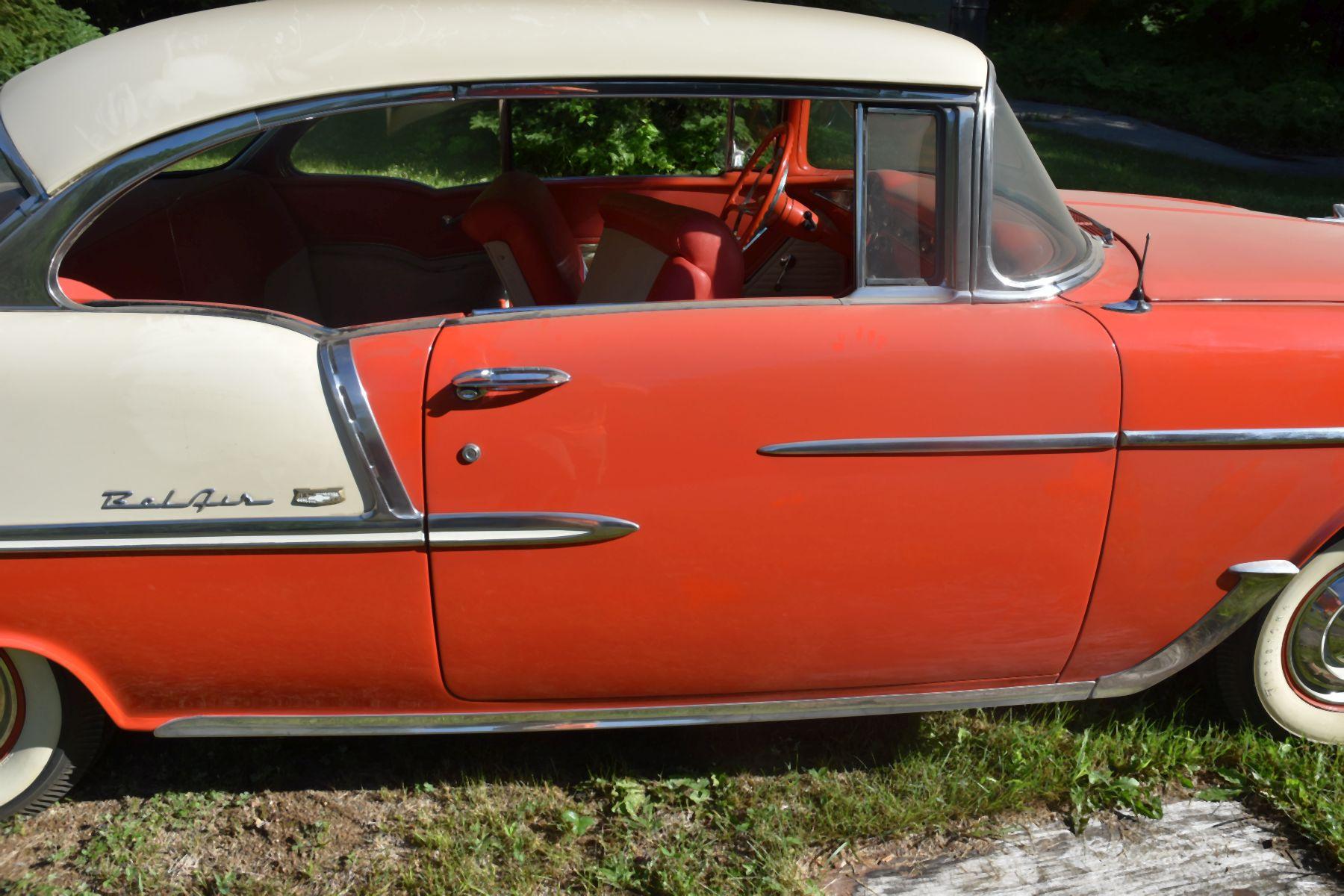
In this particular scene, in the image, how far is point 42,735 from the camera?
2.40 metres

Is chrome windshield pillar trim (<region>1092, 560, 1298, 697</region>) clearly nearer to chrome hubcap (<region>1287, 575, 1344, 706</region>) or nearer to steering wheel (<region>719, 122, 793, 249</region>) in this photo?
chrome hubcap (<region>1287, 575, 1344, 706</region>)

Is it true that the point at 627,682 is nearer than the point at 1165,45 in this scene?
Yes

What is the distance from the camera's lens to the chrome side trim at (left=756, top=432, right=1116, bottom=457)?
2137mm

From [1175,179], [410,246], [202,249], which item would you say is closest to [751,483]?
[202,249]

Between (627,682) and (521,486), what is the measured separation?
0.50 metres

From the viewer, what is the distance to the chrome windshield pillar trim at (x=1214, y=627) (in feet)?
7.71

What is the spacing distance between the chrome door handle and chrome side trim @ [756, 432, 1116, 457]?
1.35 ft

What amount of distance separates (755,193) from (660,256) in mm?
837

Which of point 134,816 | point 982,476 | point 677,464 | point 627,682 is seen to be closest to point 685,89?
point 677,464

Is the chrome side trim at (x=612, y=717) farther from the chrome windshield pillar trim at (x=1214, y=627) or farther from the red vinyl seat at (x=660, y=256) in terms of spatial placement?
the red vinyl seat at (x=660, y=256)

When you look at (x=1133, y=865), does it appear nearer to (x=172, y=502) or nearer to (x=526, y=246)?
(x=526, y=246)

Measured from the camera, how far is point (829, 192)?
3371 mm

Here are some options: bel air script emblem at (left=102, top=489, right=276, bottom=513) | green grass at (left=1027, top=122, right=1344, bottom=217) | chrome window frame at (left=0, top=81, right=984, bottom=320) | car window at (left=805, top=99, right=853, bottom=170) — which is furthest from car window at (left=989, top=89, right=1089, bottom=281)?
green grass at (left=1027, top=122, right=1344, bottom=217)

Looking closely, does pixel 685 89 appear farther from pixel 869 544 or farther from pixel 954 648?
pixel 954 648
